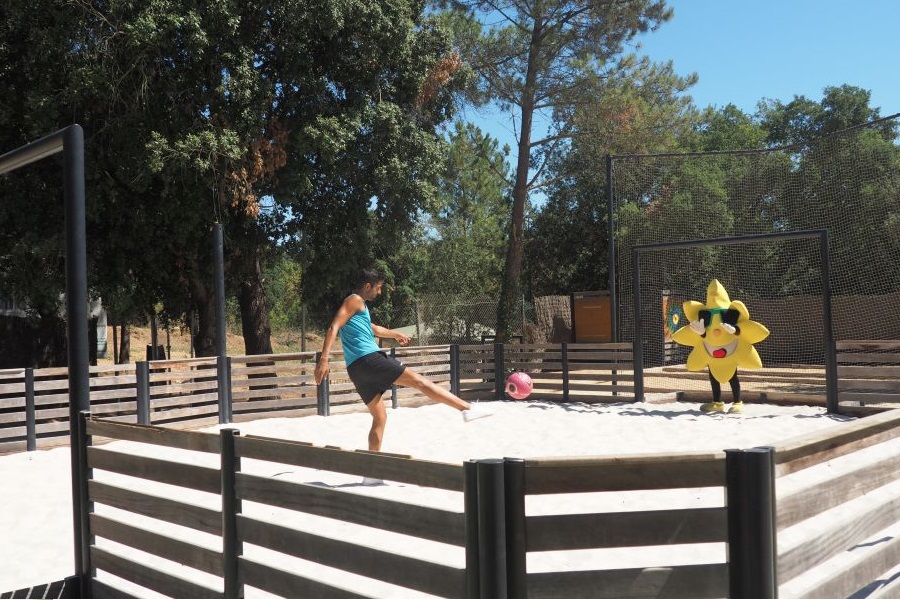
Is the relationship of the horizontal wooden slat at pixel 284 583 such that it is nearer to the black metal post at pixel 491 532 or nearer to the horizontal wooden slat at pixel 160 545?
the horizontal wooden slat at pixel 160 545

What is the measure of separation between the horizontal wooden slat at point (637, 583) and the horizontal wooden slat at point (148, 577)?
1643 millimetres

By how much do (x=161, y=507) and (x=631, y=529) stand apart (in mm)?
2369

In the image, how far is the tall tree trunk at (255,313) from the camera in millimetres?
17281

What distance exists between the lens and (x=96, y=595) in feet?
13.4

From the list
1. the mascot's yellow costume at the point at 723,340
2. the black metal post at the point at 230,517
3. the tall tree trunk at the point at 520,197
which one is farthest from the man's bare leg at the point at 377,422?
the tall tree trunk at the point at 520,197

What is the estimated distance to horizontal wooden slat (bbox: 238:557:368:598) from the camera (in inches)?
115

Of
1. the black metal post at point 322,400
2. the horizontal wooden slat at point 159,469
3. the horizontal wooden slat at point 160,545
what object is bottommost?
the black metal post at point 322,400

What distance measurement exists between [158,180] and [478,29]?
389 inches

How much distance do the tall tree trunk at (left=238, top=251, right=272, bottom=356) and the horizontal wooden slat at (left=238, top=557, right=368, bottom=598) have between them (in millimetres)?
14273

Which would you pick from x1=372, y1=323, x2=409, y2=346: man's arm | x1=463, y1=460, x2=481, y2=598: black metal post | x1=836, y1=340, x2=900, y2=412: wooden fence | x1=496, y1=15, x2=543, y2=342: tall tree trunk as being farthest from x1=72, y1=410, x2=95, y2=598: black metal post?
x1=496, y1=15, x2=543, y2=342: tall tree trunk

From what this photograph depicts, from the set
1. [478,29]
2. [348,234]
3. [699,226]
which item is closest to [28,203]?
[348,234]

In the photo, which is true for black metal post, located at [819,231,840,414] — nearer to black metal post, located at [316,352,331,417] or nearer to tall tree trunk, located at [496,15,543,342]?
black metal post, located at [316,352,331,417]

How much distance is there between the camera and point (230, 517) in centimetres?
Answer: 340

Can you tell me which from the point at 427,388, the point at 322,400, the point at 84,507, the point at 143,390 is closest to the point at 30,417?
the point at 143,390
